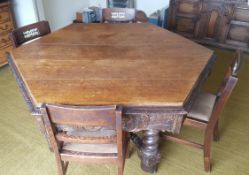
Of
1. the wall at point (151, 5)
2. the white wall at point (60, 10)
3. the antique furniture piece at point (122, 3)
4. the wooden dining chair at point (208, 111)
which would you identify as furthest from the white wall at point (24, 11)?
the wooden dining chair at point (208, 111)

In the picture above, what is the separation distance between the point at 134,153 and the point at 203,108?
2.10ft

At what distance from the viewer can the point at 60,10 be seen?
3.95 metres

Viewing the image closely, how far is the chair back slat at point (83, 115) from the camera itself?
0.95m

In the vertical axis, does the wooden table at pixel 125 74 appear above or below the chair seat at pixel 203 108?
above

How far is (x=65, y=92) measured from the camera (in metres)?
1.21

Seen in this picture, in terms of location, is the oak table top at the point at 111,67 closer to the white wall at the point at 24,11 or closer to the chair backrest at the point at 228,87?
the chair backrest at the point at 228,87

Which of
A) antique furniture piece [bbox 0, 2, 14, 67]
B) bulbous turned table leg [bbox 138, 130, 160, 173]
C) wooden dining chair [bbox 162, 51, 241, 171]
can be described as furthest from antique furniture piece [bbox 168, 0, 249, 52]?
bulbous turned table leg [bbox 138, 130, 160, 173]

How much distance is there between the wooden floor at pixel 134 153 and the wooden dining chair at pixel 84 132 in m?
0.47

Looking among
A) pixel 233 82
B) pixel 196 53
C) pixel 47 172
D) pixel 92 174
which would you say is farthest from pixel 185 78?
pixel 47 172

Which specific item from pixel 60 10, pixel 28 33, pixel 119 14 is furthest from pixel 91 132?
pixel 60 10

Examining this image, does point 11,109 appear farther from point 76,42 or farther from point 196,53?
point 196,53

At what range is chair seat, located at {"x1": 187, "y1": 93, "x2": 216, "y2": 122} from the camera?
1.52 meters

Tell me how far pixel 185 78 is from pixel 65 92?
27.3 inches

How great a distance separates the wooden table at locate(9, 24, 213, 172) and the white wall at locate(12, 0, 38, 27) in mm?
1395
